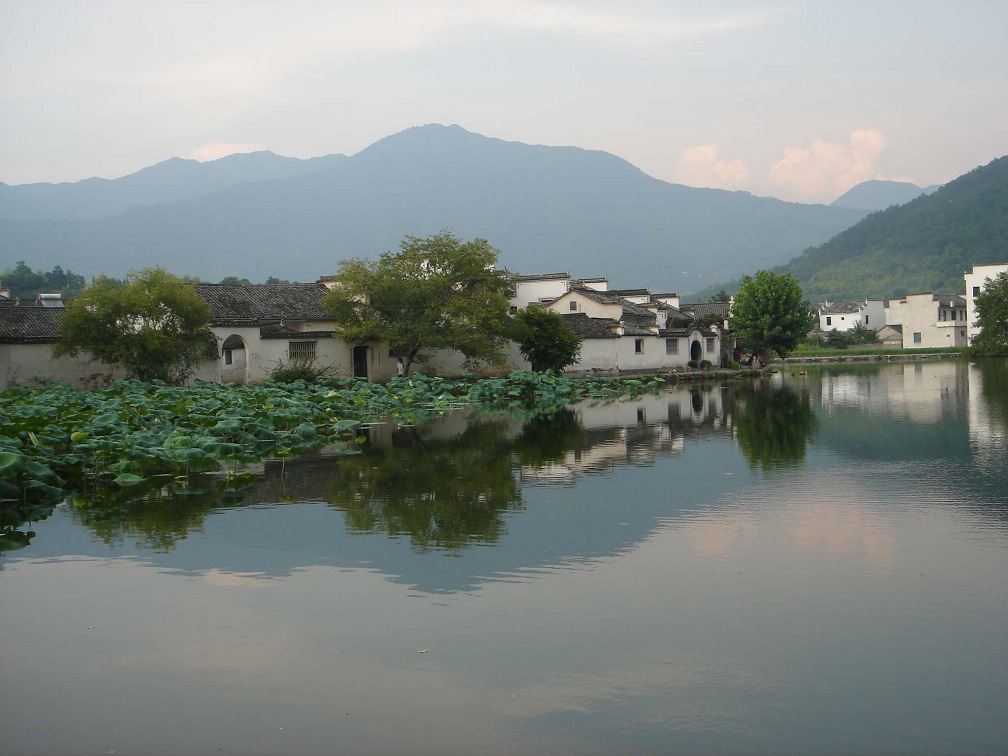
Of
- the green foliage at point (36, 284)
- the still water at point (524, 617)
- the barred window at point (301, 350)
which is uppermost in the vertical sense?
the green foliage at point (36, 284)

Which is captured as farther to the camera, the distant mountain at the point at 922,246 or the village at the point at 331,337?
the distant mountain at the point at 922,246

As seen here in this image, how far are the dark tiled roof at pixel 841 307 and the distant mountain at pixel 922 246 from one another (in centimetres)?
3391

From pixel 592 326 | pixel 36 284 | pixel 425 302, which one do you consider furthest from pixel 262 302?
pixel 36 284

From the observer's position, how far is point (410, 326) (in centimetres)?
3488

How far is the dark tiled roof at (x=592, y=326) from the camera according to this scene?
4369 centimetres

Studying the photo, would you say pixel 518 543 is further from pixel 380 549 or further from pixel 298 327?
pixel 298 327

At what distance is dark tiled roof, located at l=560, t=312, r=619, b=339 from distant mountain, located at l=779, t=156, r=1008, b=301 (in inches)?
3390

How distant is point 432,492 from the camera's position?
12.6 meters

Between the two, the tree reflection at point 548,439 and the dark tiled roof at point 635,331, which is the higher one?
the dark tiled roof at point 635,331

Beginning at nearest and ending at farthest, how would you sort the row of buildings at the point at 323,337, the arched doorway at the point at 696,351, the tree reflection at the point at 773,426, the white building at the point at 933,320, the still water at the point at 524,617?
the still water at the point at 524,617 → the tree reflection at the point at 773,426 → the row of buildings at the point at 323,337 → the arched doorway at the point at 696,351 → the white building at the point at 933,320

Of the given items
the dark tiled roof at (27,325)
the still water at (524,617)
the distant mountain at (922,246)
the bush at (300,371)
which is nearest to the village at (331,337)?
the dark tiled roof at (27,325)

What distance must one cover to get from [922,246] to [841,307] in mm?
53698

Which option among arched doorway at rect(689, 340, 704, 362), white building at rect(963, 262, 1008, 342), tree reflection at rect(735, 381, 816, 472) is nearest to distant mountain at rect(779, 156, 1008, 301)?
white building at rect(963, 262, 1008, 342)

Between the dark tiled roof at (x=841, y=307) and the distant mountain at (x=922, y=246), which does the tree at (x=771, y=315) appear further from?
the distant mountain at (x=922, y=246)
